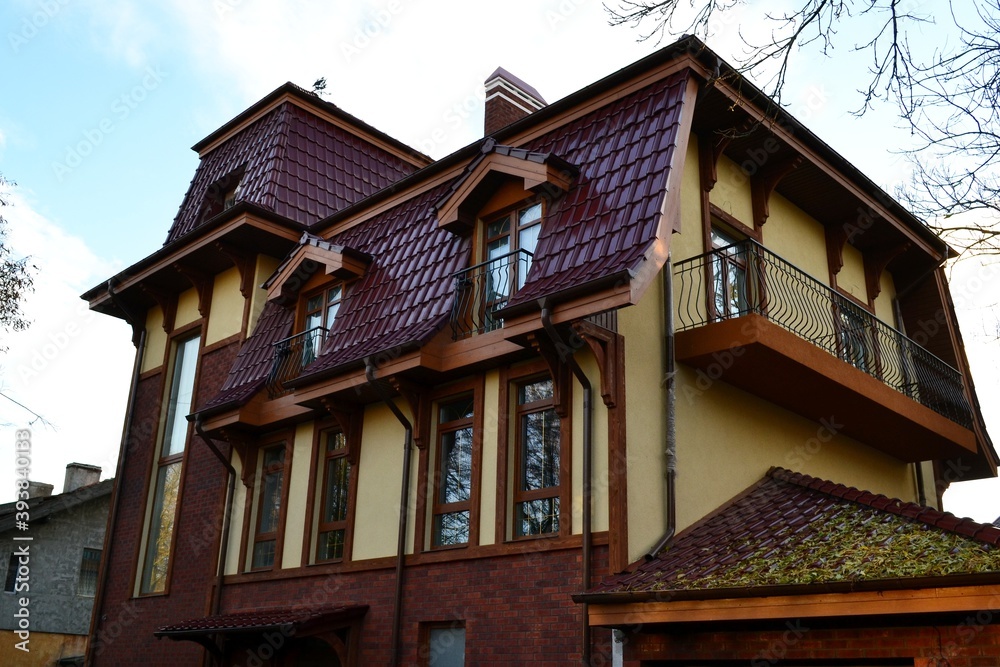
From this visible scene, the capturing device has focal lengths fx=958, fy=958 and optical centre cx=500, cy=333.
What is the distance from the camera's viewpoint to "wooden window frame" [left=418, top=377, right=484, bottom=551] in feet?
36.8

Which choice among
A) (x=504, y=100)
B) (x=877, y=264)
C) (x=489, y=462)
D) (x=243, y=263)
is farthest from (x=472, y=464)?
(x=877, y=264)

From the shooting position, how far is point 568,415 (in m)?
10.6

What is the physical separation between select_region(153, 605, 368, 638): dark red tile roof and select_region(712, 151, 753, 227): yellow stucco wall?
706 cm

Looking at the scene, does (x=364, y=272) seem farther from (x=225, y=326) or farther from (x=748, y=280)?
(x=748, y=280)

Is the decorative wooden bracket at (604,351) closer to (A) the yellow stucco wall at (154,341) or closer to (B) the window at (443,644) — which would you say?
(B) the window at (443,644)

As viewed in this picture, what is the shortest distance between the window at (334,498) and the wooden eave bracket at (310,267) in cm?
239

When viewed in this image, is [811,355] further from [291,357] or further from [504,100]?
[291,357]

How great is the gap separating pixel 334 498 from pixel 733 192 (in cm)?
704

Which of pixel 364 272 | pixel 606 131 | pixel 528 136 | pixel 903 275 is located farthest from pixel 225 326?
pixel 903 275

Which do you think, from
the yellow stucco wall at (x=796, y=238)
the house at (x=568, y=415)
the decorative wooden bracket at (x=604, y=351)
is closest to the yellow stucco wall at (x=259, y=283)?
the house at (x=568, y=415)

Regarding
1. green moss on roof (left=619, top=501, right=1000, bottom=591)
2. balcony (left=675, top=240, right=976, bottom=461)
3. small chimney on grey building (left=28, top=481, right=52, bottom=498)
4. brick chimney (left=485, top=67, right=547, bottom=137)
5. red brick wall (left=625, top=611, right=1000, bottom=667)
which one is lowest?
red brick wall (left=625, top=611, right=1000, bottom=667)

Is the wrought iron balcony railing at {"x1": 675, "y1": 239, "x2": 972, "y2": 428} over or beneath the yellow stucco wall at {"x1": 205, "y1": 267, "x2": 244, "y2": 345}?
beneath

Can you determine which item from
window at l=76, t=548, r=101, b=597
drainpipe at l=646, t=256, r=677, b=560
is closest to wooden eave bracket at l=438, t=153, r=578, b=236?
drainpipe at l=646, t=256, r=677, b=560

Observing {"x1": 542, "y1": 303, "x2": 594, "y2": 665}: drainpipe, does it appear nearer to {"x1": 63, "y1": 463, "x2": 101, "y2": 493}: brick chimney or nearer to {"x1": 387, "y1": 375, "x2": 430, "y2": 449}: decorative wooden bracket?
{"x1": 387, "y1": 375, "x2": 430, "y2": 449}: decorative wooden bracket
